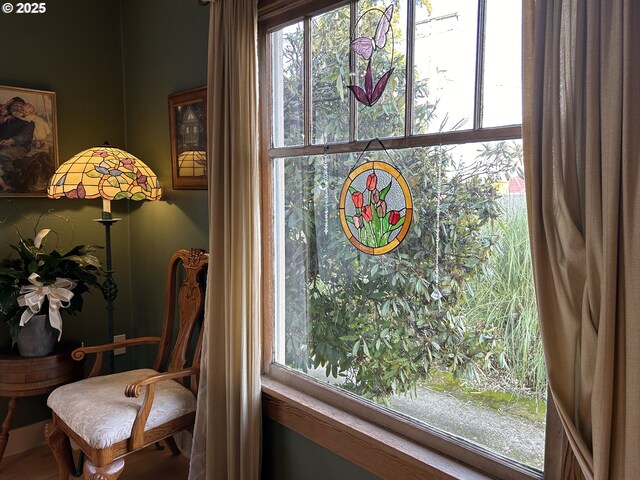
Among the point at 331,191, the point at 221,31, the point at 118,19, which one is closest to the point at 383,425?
the point at 331,191

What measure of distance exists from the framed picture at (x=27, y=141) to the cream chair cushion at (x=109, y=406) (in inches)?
45.5

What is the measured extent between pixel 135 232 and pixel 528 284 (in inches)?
95.6

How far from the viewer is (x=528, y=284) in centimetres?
128

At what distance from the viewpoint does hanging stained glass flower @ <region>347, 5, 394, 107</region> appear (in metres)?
1.56

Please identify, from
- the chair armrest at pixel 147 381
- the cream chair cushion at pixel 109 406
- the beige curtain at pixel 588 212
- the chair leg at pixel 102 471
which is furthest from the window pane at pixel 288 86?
the chair leg at pixel 102 471

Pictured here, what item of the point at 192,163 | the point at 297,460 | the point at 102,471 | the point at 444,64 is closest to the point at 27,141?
the point at 192,163

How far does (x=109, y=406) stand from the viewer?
2029mm

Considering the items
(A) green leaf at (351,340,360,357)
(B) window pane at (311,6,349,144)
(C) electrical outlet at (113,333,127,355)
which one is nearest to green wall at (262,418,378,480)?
(A) green leaf at (351,340,360,357)

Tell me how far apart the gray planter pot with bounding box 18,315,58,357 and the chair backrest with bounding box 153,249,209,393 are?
56 cm

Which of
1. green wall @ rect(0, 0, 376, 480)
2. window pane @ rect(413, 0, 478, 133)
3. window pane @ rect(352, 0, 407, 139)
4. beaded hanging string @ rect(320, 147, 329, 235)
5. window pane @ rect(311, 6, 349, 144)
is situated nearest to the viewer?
window pane @ rect(413, 0, 478, 133)

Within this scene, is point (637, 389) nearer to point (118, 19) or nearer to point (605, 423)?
point (605, 423)

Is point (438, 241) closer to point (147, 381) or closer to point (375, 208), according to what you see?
point (375, 208)

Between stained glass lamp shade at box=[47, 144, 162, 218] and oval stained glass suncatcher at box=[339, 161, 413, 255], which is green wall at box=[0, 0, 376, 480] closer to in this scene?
stained glass lamp shade at box=[47, 144, 162, 218]

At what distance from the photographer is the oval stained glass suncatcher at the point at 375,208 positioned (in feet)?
5.10
